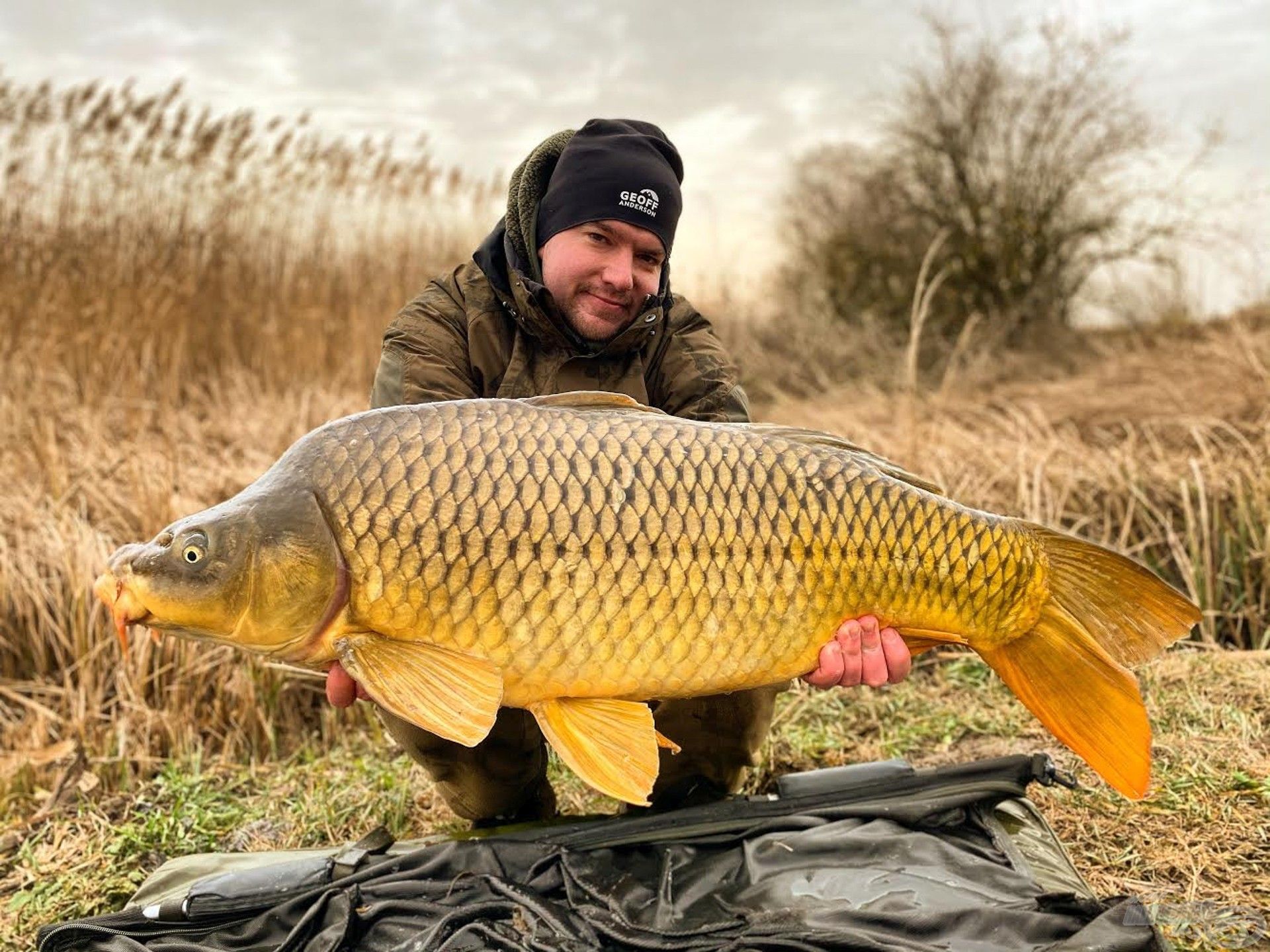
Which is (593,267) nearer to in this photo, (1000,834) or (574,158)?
(574,158)

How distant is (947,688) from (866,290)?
7521 millimetres

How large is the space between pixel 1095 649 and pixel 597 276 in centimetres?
108

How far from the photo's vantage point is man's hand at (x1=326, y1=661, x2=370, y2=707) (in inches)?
61.8

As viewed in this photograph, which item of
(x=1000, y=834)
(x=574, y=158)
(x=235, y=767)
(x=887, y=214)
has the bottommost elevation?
(x=235, y=767)

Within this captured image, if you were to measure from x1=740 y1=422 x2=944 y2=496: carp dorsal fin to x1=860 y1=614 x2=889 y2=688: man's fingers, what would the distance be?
0.73ft

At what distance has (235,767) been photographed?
102 inches

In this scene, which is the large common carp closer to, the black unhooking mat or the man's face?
the black unhooking mat

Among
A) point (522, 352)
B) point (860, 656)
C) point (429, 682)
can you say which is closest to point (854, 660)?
point (860, 656)

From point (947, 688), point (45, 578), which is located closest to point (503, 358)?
point (947, 688)

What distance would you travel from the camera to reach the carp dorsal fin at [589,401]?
62.0 inches

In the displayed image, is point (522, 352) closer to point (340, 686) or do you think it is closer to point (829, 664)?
point (340, 686)

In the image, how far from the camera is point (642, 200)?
2.10 metres

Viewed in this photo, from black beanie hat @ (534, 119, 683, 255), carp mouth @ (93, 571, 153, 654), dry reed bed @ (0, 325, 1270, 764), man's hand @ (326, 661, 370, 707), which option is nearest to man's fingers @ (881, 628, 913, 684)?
man's hand @ (326, 661, 370, 707)

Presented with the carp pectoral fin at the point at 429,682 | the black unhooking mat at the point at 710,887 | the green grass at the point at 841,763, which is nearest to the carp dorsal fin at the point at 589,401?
the carp pectoral fin at the point at 429,682
